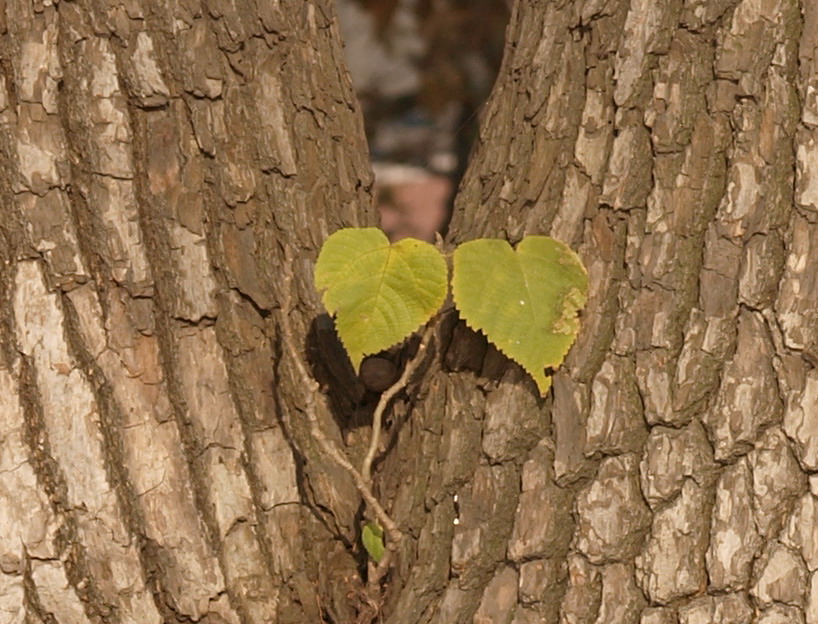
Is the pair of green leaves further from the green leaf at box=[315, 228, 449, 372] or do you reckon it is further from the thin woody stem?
the thin woody stem

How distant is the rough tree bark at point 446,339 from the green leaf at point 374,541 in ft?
0.14

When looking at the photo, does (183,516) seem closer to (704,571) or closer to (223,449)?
(223,449)

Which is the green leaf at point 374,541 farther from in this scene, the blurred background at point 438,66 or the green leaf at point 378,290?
the blurred background at point 438,66

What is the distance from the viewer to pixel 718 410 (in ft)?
5.33

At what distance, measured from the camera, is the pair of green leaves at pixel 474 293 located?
5.38 feet

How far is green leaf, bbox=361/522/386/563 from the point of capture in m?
1.76

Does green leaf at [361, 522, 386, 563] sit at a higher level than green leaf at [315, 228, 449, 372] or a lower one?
lower

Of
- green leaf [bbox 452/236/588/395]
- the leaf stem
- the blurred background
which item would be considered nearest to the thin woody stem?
the leaf stem

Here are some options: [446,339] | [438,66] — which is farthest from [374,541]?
[438,66]

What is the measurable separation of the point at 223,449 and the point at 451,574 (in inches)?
16.1

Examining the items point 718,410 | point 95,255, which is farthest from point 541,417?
point 95,255

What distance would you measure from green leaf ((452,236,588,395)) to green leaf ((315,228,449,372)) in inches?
1.7

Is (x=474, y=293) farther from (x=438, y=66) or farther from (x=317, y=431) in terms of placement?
(x=438, y=66)

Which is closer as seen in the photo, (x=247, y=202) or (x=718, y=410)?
(x=718, y=410)
